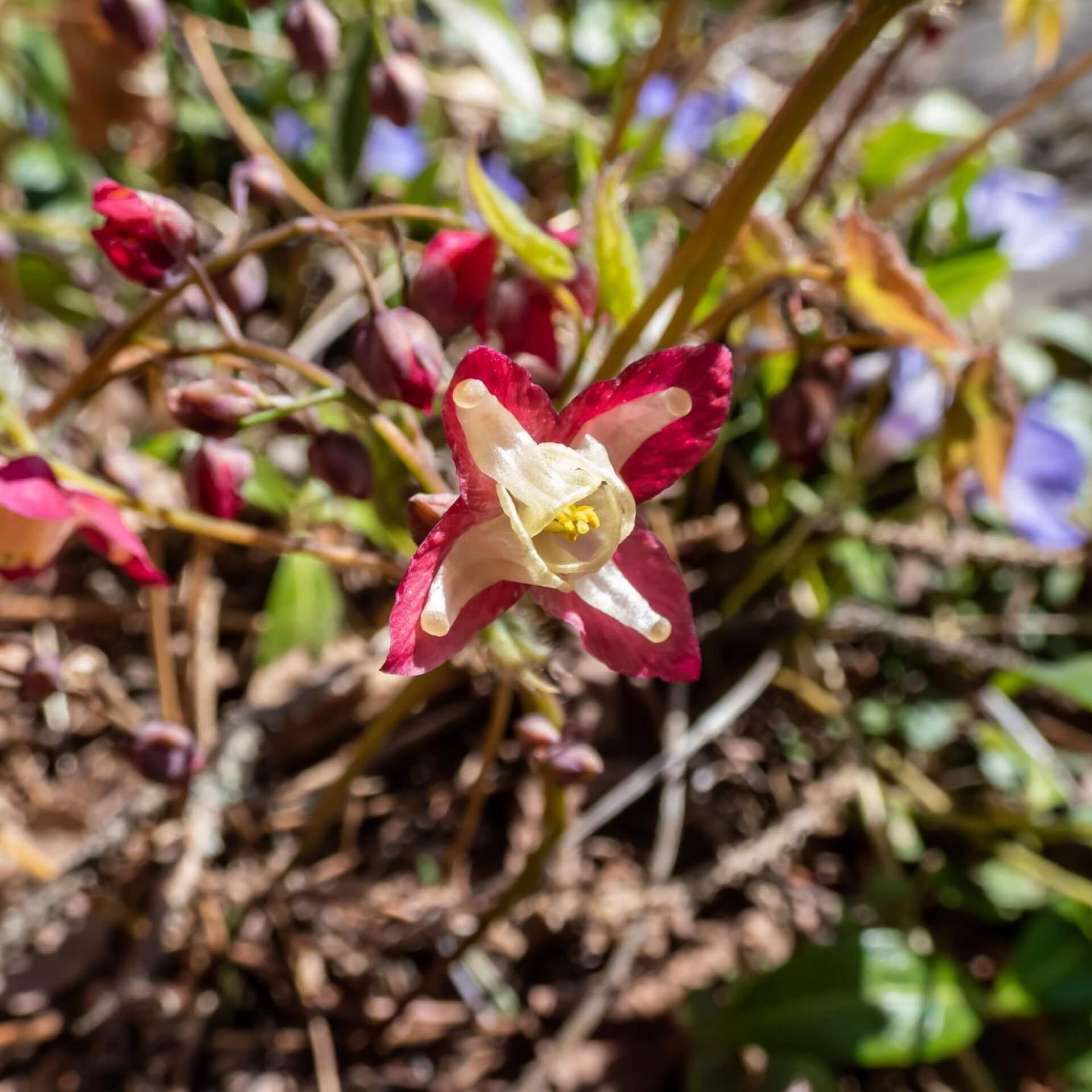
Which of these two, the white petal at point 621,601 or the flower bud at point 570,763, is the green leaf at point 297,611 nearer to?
the flower bud at point 570,763

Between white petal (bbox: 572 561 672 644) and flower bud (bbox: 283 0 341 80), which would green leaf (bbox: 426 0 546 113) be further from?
white petal (bbox: 572 561 672 644)

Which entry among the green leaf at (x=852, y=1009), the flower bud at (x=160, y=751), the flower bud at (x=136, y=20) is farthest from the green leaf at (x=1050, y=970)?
the flower bud at (x=136, y=20)

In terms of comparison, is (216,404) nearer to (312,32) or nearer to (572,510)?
A: (572,510)

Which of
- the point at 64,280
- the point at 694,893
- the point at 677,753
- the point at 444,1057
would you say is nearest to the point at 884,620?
the point at 677,753

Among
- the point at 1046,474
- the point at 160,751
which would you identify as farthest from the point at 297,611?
the point at 1046,474

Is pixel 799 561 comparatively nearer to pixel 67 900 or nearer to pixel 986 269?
pixel 986 269

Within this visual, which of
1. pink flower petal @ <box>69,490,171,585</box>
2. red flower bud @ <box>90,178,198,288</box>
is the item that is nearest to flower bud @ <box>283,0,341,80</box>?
red flower bud @ <box>90,178,198,288</box>
